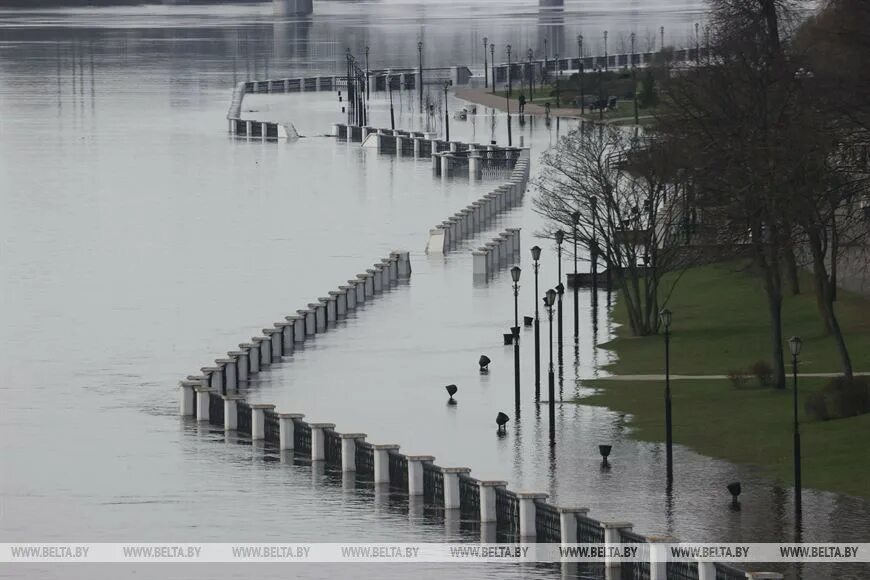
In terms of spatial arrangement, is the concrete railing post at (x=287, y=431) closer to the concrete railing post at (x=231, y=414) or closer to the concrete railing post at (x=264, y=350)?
the concrete railing post at (x=231, y=414)

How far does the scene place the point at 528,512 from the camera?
41.6 meters

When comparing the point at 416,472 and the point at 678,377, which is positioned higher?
the point at 416,472

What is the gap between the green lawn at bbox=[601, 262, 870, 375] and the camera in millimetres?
61906

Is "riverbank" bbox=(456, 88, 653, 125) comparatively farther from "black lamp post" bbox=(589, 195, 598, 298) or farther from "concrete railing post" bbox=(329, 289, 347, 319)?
"concrete railing post" bbox=(329, 289, 347, 319)

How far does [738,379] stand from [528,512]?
17670 mm

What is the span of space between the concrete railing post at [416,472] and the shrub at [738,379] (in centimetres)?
1422

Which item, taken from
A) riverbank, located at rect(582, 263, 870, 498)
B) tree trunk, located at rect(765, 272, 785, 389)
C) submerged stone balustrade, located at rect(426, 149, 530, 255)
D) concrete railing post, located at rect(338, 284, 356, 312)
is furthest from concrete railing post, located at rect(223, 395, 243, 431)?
submerged stone balustrade, located at rect(426, 149, 530, 255)

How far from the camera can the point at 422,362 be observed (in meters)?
66.4

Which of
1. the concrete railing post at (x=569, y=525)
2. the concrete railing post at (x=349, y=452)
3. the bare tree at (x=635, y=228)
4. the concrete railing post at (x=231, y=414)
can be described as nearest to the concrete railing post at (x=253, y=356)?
the concrete railing post at (x=231, y=414)

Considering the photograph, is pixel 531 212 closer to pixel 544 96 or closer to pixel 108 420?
pixel 108 420

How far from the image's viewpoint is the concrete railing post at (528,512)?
41.4m

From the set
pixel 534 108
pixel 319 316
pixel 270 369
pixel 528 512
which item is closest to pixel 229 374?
A: pixel 270 369

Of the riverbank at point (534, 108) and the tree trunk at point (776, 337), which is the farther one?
the riverbank at point (534, 108)

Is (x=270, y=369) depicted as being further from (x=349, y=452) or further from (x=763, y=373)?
(x=349, y=452)
